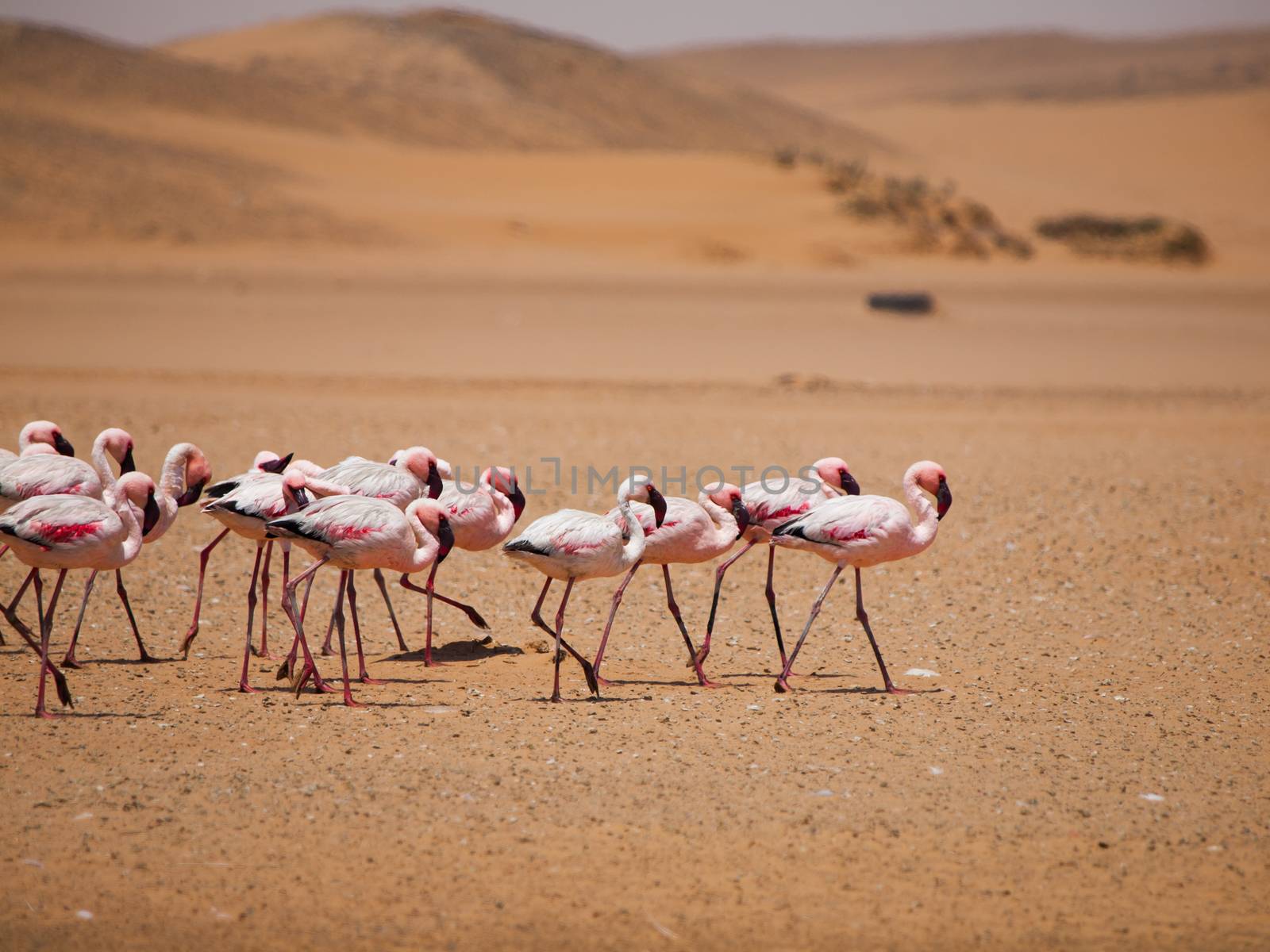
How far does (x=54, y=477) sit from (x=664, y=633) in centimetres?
391

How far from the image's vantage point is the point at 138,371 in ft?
62.3

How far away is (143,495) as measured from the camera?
23.0 ft

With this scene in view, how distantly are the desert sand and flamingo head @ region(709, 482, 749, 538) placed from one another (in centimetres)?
94

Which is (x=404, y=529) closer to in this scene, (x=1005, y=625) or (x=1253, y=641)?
(x=1005, y=625)

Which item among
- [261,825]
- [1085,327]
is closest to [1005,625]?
[261,825]

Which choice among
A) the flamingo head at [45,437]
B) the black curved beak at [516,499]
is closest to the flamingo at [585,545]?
the black curved beak at [516,499]

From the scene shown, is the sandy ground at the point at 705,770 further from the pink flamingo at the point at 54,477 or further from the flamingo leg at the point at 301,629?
the pink flamingo at the point at 54,477

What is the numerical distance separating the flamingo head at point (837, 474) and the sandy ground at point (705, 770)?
3.66ft

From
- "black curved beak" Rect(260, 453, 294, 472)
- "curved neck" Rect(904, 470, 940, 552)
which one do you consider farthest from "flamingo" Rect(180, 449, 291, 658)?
"curved neck" Rect(904, 470, 940, 552)

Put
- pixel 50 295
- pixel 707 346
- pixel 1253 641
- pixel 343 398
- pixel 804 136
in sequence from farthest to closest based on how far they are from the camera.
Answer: pixel 804 136
pixel 50 295
pixel 707 346
pixel 343 398
pixel 1253 641

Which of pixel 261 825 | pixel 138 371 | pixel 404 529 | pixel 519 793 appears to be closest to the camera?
pixel 261 825

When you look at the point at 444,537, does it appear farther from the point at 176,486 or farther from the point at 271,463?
the point at 176,486

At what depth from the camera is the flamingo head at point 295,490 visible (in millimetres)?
7086

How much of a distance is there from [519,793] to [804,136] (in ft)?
214
